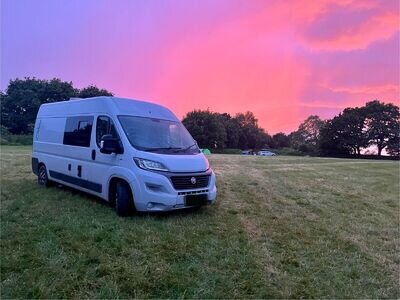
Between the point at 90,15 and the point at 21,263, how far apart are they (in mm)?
12038

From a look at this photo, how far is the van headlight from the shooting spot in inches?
231

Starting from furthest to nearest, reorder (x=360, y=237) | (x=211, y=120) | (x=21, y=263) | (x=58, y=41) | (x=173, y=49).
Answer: (x=211, y=120) → (x=58, y=41) → (x=173, y=49) → (x=360, y=237) → (x=21, y=263)

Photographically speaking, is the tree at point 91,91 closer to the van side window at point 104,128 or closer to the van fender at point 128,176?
the van side window at point 104,128

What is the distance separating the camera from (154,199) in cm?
579

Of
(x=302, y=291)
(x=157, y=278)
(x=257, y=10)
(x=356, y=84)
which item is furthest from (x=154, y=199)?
(x=356, y=84)

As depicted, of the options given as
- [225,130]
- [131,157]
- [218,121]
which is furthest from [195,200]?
[225,130]

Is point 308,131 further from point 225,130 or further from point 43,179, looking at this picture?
point 43,179

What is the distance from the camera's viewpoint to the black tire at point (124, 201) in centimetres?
601

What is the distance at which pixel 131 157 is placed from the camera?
6020 millimetres

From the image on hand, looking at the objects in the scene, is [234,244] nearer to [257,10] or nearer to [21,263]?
[21,263]

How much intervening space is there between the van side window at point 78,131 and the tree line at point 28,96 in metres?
56.0

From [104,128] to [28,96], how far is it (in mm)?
67684

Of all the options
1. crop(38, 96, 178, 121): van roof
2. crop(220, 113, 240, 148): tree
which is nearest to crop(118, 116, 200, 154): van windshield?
crop(38, 96, 178, 121): van roof

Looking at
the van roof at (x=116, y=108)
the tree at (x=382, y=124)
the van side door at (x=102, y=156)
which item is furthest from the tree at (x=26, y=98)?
the tree at (x=382, y=124)
